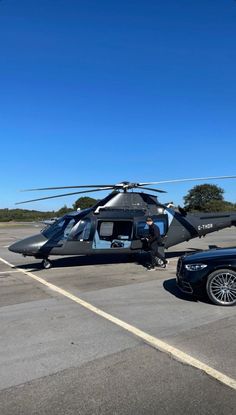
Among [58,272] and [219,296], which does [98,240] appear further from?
[219,296]

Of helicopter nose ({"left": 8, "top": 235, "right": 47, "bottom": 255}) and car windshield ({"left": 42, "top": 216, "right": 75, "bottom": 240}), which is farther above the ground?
car windshield ({"left": 42, "top": 216, "right": 75, "bottom": 240})

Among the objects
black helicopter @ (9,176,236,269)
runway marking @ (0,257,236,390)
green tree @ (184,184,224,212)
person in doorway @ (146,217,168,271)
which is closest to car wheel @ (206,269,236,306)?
runway marking @ (0,257,236,390)

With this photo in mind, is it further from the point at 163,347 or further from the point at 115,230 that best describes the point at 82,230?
the point at 163,347

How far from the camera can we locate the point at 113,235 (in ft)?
44.3

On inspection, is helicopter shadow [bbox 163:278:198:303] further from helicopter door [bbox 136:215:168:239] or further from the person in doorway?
helicopter door [bbox 136:215:168:239]

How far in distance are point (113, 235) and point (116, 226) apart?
33 centimetres

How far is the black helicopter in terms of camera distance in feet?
41.9

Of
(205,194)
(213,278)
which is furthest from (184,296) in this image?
(205,194)

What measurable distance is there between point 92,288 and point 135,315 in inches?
106

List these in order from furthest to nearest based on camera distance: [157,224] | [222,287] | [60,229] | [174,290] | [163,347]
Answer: [157,224], [60,229], [174,290], [222,287], [163,347]

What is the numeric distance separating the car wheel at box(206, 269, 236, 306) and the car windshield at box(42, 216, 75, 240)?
637 cm

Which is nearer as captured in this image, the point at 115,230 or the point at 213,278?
the point at 213,278

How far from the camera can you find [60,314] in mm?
7016

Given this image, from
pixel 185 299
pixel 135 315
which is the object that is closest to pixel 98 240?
pixel 185 299
